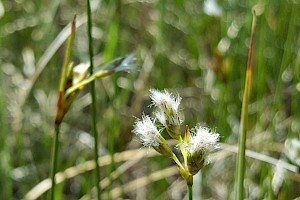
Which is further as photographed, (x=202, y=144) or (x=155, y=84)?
(x=155, y=84)

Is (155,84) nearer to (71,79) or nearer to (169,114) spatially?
(71,79)

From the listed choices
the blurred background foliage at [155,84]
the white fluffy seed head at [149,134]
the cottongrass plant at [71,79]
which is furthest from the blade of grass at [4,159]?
the white fluffy seed head at [149,134]

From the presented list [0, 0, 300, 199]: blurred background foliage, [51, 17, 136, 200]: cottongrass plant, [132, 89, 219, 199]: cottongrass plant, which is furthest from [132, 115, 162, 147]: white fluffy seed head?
[0, 0, 300, 199]: blurred background foliage

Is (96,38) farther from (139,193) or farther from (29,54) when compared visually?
(139,193)

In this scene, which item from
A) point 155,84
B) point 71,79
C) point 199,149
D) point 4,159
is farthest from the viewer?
point 155,84

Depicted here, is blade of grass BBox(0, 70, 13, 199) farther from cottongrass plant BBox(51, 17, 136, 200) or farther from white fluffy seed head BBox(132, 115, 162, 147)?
white fluffy seed head BBox(132, 115, 162, 147)

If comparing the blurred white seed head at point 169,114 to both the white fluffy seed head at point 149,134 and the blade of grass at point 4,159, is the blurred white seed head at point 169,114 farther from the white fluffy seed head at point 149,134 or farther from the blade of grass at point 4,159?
the blade of grass at point 4,159

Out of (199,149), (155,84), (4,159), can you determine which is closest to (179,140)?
(199,149)
